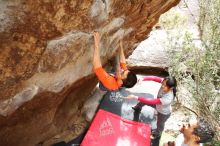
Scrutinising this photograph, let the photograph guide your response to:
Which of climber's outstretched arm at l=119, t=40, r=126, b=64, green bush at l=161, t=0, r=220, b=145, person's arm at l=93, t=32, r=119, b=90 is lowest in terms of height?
green bush at l=161, t=0, r=220, b=145

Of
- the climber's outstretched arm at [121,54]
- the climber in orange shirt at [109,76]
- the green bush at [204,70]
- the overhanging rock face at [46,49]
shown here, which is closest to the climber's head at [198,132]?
the climber in orange shirt at [109,76]

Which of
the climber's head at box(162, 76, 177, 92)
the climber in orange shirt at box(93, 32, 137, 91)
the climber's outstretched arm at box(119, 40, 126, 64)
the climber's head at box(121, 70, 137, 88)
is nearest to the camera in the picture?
the climber in orange shirt at box(93, 32, 137, 91)

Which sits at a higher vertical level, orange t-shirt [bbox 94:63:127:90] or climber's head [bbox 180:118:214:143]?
orange t-shirt [bbox 94:63:127:90]

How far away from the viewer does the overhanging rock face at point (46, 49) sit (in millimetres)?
4562

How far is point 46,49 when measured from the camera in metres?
5.00

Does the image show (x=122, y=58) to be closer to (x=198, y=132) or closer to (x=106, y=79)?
(x=106, y=79)

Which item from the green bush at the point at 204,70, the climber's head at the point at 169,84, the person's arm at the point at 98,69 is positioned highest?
the person's arm at the point at 98,69

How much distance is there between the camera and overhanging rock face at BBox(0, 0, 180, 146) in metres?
4.56

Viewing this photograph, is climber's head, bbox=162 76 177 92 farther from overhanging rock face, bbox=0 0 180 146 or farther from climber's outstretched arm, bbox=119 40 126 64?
overhanging rock face, bbox=0 0 180 146

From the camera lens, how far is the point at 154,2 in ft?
23.2

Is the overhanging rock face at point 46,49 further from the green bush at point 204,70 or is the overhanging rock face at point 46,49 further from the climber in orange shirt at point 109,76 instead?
the green bush at point 204,70

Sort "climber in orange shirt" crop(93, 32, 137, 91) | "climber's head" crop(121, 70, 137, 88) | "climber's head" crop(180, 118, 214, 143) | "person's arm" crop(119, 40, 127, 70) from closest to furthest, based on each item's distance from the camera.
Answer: "climber's head" crop(180, 118, 214, 143)
"climber in orange shirt" crop(93, 32, 137, 91)
"climber's head" crop(121, 70, 137, 88)
"person's arm" crop(119, 40, 127, 70)

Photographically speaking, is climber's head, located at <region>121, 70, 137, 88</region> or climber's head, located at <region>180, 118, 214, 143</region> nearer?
climber's head, located at <region>180, 118, 214, 143</region>

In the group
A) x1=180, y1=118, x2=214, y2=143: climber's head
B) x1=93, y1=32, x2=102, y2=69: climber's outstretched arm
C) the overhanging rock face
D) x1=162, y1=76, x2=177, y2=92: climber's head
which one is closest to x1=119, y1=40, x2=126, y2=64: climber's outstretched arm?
the overhanging rock face
